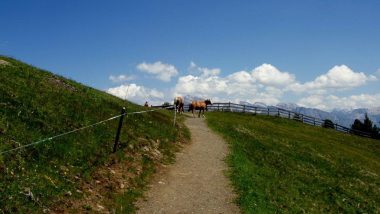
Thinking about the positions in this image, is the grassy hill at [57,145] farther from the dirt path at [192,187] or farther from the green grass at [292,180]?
the green grass at [292,180]

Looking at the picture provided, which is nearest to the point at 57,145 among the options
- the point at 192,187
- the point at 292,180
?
the point at 192,187

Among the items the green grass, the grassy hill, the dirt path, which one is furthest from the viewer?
the green grass

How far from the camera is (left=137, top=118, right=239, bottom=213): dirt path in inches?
724

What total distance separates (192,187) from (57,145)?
7064 mm

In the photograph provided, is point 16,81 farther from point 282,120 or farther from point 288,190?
point 282,120

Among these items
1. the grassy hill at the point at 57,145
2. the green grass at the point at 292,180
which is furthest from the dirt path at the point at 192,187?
the grassy hill at the point at 57,145

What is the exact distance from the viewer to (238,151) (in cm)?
3275

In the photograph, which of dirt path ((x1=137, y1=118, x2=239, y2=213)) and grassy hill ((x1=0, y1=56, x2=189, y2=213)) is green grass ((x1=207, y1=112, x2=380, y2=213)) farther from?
grassy hill ((x1=0, y1=56, x2=189, y2=213))

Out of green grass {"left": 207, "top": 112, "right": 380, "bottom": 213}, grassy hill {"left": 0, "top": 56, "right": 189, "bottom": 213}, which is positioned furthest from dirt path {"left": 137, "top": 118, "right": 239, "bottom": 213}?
grassy hill {"left": 0, "top": 56, "right": 189, "bottom": 213}

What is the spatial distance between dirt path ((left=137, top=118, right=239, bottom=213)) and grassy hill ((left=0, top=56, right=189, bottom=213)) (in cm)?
95

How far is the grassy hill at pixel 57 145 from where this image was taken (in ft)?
48.8

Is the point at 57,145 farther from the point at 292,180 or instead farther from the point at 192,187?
the point at 292,180

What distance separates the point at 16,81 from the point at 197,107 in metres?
37.8

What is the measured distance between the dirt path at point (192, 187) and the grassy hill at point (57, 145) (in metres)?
0.95
